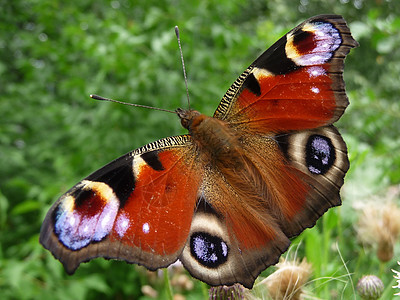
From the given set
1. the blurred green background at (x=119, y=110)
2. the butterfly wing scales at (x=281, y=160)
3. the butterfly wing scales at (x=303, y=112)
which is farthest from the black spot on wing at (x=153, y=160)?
the blurred green background at (x=119, y=110)

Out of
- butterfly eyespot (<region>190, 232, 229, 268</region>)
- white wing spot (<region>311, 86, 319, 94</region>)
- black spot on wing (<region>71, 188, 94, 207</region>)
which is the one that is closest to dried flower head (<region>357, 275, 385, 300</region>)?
butterfly eyespot (<region>190, 232, 229, 268</region>)

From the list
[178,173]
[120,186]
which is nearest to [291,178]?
[178,173]

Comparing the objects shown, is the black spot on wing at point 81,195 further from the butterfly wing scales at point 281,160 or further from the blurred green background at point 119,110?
the blurred green background at point 119,110

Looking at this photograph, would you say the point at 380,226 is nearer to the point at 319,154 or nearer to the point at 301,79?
the point at 319,154

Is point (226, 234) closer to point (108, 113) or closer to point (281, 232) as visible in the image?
point (281, 232)

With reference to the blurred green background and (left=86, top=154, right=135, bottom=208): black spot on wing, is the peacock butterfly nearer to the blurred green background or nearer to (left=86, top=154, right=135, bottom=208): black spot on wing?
(left=86, top=154, right=135, bottom=208): black spot on wing

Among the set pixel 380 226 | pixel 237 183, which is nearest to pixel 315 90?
pixel 237 183
